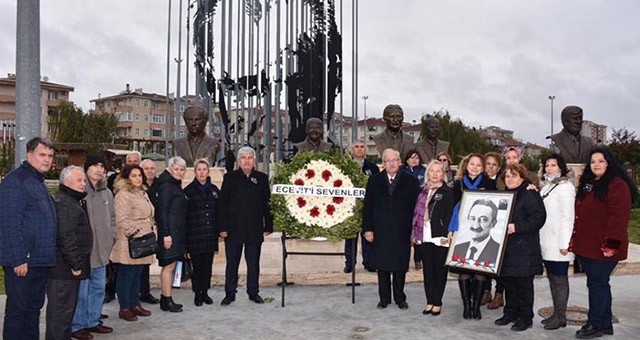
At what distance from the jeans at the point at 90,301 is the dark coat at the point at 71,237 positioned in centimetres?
59

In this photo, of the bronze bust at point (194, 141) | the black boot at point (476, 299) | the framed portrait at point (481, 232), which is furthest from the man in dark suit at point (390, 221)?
the bronze bust at point (194, 141)

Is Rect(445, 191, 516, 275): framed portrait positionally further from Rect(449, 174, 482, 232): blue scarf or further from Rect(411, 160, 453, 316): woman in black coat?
Rect(411, 160, 453, 316): woman in black coat

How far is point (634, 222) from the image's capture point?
607 inches

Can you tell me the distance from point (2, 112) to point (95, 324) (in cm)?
7720

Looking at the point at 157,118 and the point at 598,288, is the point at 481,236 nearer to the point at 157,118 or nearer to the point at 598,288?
the point at 598,288

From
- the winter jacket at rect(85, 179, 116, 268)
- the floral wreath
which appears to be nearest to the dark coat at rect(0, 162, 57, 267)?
the winter jacket at rect(85, 179, 116, 268)

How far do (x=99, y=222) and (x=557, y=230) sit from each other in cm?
446

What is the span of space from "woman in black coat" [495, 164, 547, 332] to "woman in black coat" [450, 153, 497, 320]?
1.21 feet

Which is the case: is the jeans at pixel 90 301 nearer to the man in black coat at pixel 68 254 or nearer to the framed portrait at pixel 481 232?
the man in black coat at pixel 68 254

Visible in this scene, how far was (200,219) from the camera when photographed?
6293mm

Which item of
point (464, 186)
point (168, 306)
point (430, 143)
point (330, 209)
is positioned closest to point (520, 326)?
point (464, 186)

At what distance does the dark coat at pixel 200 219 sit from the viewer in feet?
20.5

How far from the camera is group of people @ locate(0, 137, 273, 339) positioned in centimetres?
432

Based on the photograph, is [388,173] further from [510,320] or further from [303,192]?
[510,320]
